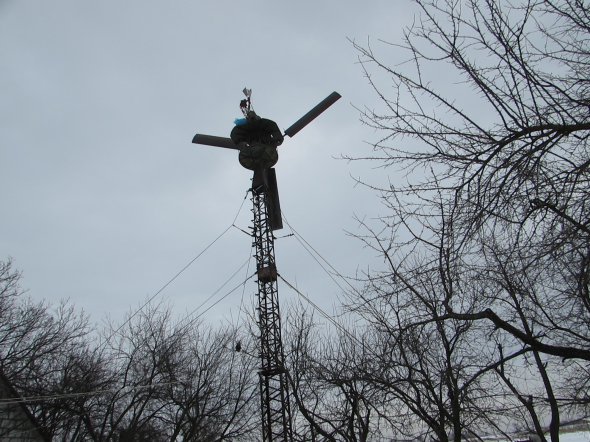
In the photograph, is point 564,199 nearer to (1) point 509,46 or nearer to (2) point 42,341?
(1) point 509,46

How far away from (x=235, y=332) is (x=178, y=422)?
5478 millimetres

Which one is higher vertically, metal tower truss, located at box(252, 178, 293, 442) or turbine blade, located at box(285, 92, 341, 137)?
turbine blade, located at box(285, 92, 341, 137)

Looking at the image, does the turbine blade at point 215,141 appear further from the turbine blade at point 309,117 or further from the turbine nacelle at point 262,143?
the turbine blade at point 309,117

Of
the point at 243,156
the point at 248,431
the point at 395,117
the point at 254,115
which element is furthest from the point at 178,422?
the point at 395,117

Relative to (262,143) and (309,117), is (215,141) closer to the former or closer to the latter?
(262,143)

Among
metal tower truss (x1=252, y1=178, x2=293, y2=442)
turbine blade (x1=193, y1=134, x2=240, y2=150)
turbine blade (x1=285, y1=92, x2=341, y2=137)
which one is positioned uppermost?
turbine blade (x1=285, y1=92, x2=341, y2=137)

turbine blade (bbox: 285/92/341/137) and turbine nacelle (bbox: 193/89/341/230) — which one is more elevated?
turbine blade (bbox: 285/92/341/137)

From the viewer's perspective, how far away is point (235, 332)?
25.6 metres

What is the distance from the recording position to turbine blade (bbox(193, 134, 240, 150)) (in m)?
19.1

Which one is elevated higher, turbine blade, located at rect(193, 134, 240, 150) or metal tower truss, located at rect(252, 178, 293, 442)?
turbine blade, located at rect(193, 134, 240, 150)

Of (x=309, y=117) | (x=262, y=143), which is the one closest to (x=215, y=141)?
(x=262, y=143)

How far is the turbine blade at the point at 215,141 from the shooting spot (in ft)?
62.7

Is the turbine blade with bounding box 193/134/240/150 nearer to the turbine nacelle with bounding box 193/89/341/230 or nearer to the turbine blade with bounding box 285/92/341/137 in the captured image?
the turbine nacelle with bounding box 193/89/341/230

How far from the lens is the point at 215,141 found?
1927 centimetres
